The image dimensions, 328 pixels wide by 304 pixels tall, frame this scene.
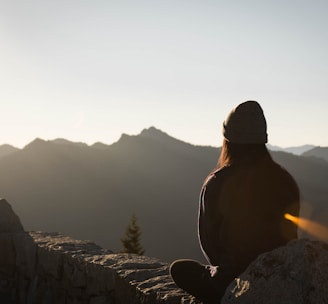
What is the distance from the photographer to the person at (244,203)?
127 inches

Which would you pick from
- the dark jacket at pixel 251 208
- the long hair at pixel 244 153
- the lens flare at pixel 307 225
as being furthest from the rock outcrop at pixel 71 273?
the long hair at pixel 244 153

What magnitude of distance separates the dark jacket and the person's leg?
165mm

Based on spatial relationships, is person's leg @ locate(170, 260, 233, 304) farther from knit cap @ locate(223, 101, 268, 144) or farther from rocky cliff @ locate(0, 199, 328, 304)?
knit cap @ locate(223, 101, 268, 144)

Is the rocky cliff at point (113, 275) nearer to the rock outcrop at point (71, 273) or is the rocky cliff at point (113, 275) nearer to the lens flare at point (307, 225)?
the rock outcrop at point (71, 273)

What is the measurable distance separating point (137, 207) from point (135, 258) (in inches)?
4514

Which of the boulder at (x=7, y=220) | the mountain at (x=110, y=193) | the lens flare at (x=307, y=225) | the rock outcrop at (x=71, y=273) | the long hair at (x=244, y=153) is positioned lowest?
the mountain at (x=110, y=193)

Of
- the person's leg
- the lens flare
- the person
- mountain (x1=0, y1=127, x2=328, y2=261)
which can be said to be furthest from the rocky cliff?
mountain (x1=0, y1=127, x2=328, y2=261)

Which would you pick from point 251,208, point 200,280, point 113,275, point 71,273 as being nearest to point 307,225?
point 251,208

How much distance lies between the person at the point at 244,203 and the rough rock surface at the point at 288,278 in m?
0.56

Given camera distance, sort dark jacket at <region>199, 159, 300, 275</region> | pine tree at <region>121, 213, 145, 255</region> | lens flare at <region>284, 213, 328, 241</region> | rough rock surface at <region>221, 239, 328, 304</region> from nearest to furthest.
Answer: rough rock surface at <region>221, 239, 328, 304</region>, lens flare at <region>284, 213, 328, 241</region>, dark jacket at <region>199, 159, 300, 275</region>, pine tree at <region>121, 213, 145, 255</region>

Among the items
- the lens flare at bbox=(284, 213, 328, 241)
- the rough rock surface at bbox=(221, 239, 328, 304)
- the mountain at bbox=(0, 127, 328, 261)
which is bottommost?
the mountain at bbox=(0, 127, 328, 261)

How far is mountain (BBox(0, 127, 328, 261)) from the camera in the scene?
347ft

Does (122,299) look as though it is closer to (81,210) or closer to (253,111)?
(253,111)

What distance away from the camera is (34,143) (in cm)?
12606
